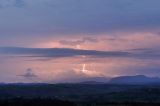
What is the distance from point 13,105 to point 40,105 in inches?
192

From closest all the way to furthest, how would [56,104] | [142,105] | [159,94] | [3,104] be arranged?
[3,104] < [56,104] < [142,105] < [159,94]

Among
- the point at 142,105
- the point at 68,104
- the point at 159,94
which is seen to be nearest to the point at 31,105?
the point at 68,104

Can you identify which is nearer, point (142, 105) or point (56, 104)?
point (56, 104)

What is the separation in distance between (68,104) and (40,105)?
7.08 metres

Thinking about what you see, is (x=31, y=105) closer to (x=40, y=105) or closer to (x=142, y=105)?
(x=40, y=105)

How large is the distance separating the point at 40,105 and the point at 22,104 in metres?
3.17

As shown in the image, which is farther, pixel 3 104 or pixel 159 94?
pixel 159 94

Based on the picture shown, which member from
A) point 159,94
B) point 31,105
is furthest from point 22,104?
point 159,94

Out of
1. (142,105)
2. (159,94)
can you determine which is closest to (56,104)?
(142,105)

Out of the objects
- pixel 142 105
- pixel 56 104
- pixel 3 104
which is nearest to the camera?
pixel 3 104

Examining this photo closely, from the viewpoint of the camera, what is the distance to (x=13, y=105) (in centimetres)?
7931

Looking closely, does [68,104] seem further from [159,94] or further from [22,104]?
[159,94]

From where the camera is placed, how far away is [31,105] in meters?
80.9

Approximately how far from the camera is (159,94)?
16325 cm
